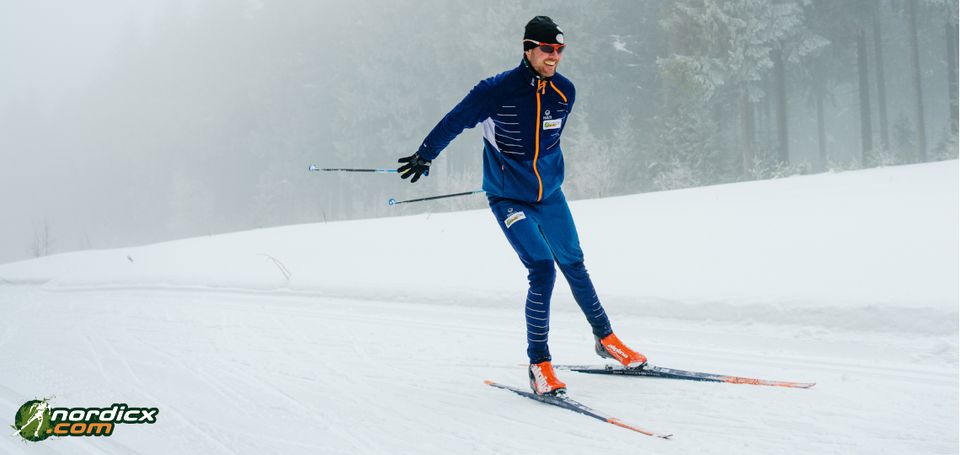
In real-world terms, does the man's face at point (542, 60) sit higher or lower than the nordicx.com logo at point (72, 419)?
higher

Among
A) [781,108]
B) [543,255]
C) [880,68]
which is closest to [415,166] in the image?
[543,255]

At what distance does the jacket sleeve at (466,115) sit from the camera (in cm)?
396

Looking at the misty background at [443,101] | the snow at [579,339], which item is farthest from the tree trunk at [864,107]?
the snow at [579,339]

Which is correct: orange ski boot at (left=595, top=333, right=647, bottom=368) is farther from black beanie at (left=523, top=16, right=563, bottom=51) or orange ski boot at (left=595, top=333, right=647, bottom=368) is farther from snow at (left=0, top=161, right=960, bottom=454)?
black beanie at (left=523, top=16, right=563, bottom=51)

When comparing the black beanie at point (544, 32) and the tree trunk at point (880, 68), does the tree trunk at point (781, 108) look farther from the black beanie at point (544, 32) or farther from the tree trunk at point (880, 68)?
the black beanie at point (544, 32)

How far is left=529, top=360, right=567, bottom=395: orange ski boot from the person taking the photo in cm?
361

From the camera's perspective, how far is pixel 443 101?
3394 cm

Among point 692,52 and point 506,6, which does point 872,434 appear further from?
point 506,6

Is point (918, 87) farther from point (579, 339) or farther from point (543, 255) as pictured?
point (543, 255)

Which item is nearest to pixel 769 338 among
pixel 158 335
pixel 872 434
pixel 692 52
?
pixel 872 434

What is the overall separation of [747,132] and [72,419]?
24.2 meters

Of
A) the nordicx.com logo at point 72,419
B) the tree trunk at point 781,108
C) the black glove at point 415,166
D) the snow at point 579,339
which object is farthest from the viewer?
the tree trunk at point 781,108

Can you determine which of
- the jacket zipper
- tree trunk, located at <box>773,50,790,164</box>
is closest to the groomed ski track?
the jacket zipper

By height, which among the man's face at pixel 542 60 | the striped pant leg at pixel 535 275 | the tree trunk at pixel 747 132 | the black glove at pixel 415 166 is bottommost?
the striped pant leg at pixel 535 275
